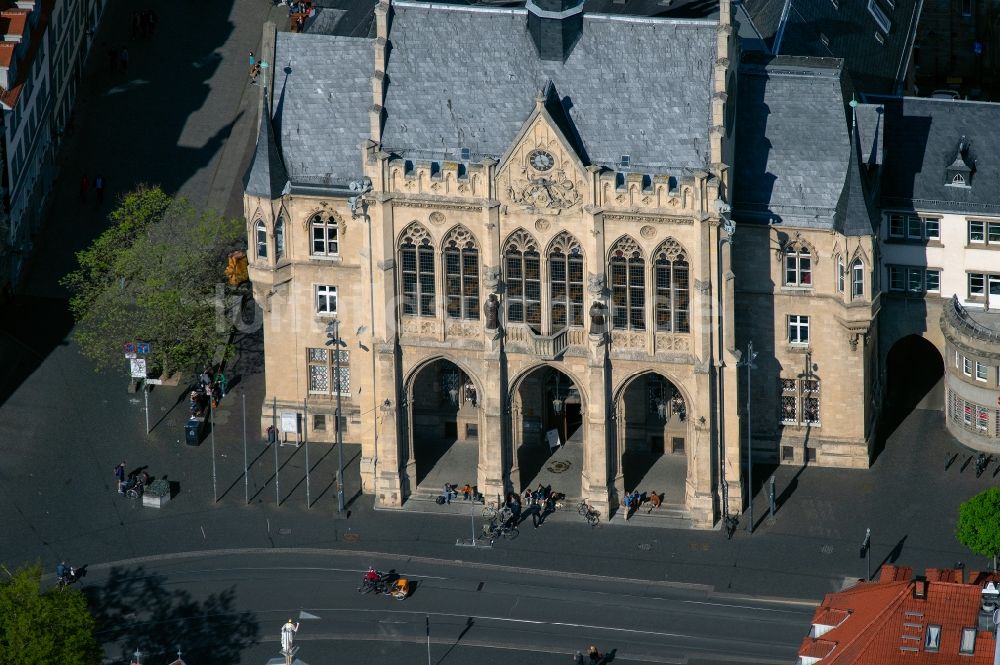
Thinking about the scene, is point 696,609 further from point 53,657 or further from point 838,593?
point 53,657

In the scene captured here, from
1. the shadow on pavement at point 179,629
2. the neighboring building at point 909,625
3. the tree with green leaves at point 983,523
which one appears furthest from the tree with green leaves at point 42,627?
the tree with green leaves at point 983,523

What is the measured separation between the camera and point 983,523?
196 metres

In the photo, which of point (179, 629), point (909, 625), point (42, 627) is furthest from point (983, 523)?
point (42, 627)

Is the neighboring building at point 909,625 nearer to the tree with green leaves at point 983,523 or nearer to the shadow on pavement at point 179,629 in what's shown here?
the tree with green leaves at point 983,523

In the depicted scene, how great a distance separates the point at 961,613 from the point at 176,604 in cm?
4771

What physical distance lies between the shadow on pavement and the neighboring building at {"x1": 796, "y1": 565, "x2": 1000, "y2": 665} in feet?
110

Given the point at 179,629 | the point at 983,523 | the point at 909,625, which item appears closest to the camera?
the point at 909,625

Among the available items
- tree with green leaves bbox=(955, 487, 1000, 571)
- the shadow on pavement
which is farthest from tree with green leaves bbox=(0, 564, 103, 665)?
tree with green leaves bbox=(955, 487, 1000, 571)

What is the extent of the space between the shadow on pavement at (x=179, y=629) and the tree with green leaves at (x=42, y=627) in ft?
30.0

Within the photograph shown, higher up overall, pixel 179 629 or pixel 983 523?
pixel 983 523

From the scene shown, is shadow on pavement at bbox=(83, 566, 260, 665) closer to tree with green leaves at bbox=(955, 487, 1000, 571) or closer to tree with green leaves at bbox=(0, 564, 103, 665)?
tree with green leaves at bbox=(0, 564, 103, 665)

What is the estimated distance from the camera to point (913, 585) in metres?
180

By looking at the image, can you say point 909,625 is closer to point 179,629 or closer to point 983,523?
point 983,523

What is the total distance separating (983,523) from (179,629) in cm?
4632
